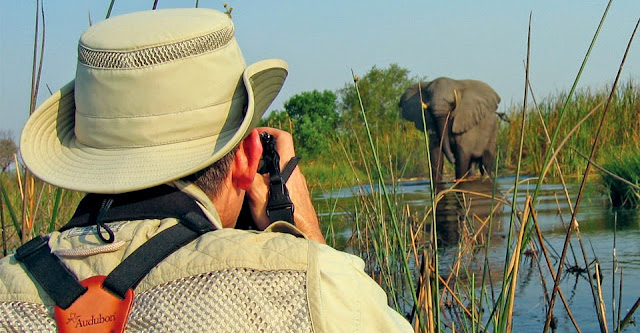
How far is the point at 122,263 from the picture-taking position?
4.68 ft

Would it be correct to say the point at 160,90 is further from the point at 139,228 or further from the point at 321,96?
the point at 321,96

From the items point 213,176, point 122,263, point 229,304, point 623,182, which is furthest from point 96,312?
point 623,182

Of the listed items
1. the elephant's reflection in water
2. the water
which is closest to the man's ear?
the water

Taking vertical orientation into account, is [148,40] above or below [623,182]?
above

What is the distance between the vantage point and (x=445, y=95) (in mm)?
18906

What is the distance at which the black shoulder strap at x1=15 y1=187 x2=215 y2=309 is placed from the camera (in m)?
1.41

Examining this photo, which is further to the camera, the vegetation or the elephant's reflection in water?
the vegetation

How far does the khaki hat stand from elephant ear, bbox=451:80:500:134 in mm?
17387

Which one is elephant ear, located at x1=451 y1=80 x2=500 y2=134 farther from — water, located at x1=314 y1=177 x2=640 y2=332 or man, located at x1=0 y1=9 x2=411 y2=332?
man, located at x1=0 y1=9 x2=411 y2=332

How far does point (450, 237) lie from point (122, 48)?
5898 mm

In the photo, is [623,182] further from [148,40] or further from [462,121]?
[462,121]

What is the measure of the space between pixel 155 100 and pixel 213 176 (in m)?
0.18

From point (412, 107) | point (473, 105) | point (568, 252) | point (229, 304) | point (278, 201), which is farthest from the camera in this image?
point (412, 107)

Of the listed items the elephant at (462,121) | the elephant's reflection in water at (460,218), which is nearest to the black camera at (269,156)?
the elephant's reflection in water at (460,218)
